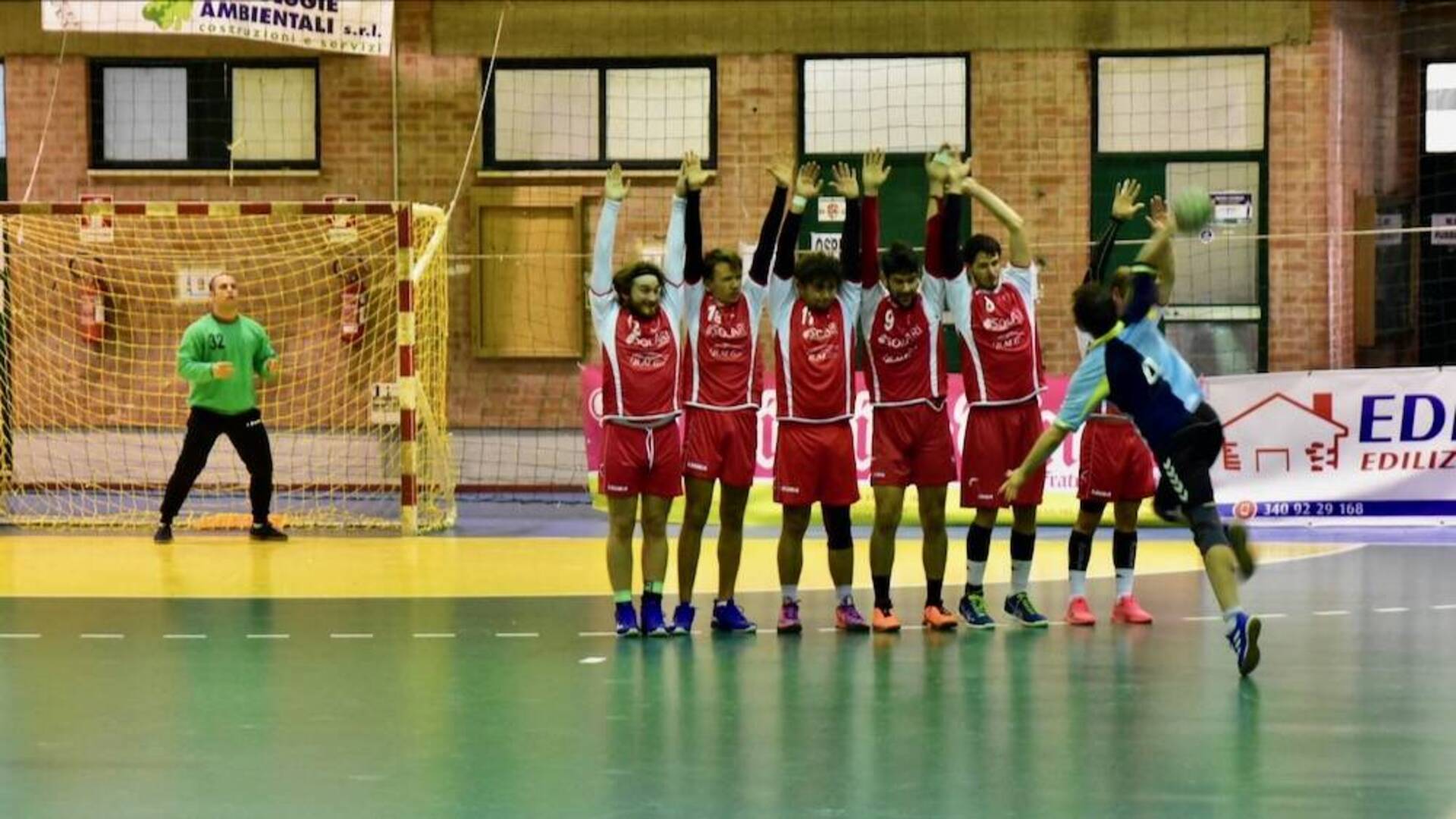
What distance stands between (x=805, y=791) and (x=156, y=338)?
47.4ft

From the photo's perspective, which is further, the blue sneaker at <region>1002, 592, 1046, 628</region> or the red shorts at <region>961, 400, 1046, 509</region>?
the blue sneaker at <region>1002, 592, 1046, 628</region>

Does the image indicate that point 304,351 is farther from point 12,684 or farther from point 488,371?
point 12,684

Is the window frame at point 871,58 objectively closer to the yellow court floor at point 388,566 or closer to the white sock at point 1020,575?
the yellow court floor at point 388,566

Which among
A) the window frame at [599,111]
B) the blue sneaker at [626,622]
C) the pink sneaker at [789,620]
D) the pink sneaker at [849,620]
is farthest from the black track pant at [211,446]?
the pink sneaker at [849,620]

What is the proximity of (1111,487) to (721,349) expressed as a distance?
2235mm

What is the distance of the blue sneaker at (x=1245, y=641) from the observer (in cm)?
890

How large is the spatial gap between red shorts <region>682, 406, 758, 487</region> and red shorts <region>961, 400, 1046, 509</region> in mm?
1152

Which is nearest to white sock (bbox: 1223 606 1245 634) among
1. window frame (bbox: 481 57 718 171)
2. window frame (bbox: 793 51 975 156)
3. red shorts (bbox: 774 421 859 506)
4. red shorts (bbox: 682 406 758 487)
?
red shorts (bbox: 774 421 859 506)

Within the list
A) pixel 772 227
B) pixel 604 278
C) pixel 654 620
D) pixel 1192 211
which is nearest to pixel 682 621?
pixel 654 620

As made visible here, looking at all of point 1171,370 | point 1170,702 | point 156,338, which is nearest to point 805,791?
point 1170,702

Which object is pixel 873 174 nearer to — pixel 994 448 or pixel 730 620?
pixel 994 448

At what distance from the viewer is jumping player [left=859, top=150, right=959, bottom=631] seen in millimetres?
10367

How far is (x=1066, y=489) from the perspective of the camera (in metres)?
16.3

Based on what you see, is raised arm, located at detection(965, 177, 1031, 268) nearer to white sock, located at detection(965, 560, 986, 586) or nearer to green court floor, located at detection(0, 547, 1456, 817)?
white sock, located at detection(965, 560, 986, 586)
